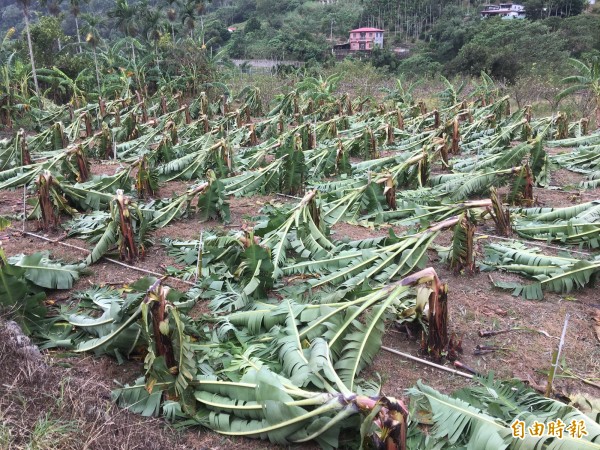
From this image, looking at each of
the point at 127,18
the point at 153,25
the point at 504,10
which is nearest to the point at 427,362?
the point at 153,25

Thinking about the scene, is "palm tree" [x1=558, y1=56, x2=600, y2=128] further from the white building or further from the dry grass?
the white building

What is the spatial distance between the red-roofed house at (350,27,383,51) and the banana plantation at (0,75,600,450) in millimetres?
49850

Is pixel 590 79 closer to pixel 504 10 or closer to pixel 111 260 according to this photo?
pixel 111 260

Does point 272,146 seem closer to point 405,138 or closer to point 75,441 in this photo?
point 405,138

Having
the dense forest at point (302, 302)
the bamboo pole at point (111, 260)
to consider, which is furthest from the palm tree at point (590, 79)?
the bamboo pole at point (111, 260)

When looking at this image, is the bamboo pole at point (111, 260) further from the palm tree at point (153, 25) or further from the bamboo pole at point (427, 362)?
the palm tree at point (153, 25)

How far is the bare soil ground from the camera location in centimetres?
282

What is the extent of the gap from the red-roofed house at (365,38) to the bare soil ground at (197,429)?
5381 cm

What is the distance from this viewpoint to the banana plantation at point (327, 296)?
115 inches

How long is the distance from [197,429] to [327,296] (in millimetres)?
1387

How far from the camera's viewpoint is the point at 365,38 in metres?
57.7

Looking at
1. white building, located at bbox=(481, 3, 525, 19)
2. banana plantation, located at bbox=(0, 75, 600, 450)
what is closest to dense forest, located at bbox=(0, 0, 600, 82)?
white building, located at bbox=(481, 3, 525, 19)

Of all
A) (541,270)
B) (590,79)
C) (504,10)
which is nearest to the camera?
(541,270)

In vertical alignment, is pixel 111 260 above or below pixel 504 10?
below
